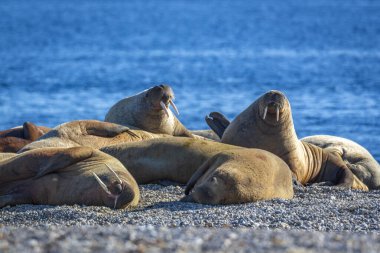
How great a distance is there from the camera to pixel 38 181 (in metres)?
9.48

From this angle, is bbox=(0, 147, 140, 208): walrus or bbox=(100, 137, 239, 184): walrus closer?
bbox=(0, 147, 140, 208): walrus

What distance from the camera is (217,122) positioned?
44.0 feet

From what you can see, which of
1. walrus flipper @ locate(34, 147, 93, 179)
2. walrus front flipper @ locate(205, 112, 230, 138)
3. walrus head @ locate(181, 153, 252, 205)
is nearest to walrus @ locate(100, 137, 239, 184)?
walrus head @ locate(181, 153, 252, 205)

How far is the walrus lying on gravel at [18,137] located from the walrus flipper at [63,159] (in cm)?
301

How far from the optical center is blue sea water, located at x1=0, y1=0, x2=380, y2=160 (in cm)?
2648

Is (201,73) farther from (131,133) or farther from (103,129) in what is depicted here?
(103,129)

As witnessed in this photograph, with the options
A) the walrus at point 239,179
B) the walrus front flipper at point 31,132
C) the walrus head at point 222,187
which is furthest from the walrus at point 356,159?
the walrus front flipper at point 31,132

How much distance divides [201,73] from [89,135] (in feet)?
103

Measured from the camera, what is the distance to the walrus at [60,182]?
30.7 feet

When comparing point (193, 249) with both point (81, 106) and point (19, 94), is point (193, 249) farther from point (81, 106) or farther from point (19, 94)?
point (19, 94)

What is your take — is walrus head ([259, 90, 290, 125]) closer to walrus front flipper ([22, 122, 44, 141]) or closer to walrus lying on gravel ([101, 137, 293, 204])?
walrus lying on gravel ([101, 137, 293, 204])

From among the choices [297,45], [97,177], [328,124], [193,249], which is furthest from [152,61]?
[193,249]

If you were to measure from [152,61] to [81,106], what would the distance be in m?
23.2

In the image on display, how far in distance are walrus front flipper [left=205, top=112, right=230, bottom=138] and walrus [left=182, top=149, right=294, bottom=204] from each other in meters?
3.04
